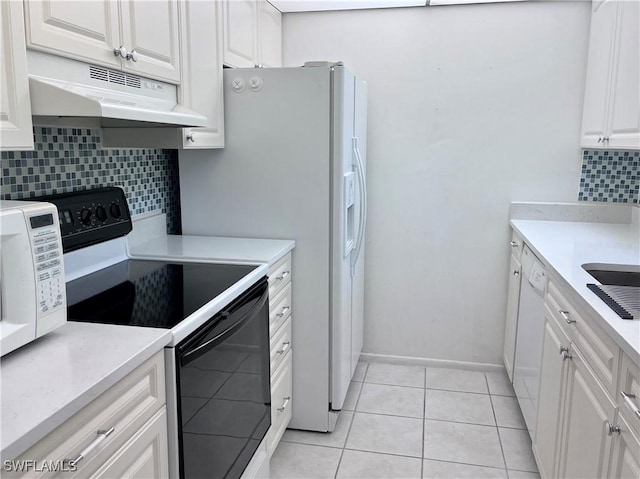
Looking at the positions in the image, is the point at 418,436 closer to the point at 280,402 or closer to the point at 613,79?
the point at 280,402

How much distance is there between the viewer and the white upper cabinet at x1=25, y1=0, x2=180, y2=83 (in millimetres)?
1262

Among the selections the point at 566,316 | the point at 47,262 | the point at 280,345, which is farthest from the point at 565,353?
the point at 47,262

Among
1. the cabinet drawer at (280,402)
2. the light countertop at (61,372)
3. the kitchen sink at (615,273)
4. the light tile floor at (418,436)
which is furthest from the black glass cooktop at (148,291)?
the kitchen sink at (615,273)

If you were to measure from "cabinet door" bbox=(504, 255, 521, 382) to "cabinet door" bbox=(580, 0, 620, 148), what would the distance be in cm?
75

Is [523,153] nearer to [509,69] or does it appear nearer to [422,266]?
[509,69]

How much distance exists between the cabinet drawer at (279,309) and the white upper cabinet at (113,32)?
3.07 feet

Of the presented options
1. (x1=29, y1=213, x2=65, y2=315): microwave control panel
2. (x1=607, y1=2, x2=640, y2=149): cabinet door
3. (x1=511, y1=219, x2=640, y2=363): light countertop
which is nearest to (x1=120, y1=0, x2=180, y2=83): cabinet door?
(x1=29, y1=213, x2=65, y2=315): microwave control panel

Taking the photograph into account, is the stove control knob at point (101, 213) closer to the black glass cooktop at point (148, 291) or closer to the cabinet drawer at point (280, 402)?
the black glass cooktop at point (148, 291)

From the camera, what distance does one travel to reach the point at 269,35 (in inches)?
114

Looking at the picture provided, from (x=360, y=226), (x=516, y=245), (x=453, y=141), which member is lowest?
(x=516, y=245)

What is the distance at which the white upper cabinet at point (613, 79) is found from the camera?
220cm

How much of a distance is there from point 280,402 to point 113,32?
157 centimetres

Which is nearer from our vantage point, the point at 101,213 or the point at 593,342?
the point at 593,342

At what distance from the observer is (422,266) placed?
3.22 meters
